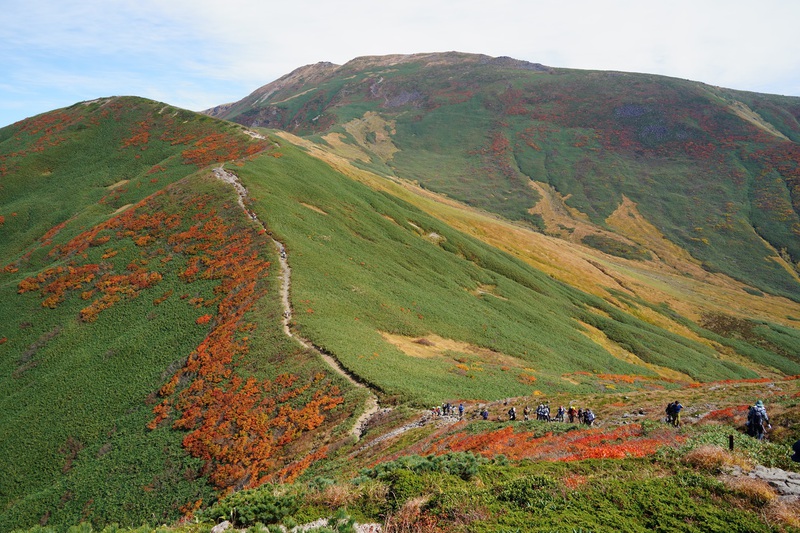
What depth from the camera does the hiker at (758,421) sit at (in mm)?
18578

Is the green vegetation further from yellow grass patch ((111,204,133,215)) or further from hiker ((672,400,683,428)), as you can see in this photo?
yellow grass patch ((111,204,133,215))

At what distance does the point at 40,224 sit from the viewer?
3194 inches

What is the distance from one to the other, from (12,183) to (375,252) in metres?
94.9

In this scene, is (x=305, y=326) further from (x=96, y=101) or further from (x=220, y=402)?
(x=96, y=101)

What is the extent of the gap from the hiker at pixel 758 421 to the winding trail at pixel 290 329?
2232 centimetres

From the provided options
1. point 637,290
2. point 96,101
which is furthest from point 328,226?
point 96,101

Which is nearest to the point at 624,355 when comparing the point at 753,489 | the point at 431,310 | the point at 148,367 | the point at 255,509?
the point at 431,310

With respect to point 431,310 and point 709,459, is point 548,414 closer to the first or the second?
point 709,459

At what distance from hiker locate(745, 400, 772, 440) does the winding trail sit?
22321 mm

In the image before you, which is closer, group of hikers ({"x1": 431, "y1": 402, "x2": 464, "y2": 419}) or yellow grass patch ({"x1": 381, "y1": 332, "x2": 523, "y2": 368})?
group of hikers ({"x1": 431, "y1": 402, "x2": 464, "y2": 419})

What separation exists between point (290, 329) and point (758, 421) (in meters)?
36.0

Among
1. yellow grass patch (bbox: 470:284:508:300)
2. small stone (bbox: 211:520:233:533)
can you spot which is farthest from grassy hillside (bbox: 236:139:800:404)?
small stone (bbox: 211:520:233:533)

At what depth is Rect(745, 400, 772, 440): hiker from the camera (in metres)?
18.6

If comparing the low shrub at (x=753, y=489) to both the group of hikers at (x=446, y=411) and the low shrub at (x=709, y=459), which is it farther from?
the group of hikers at (x=446, y=411)
